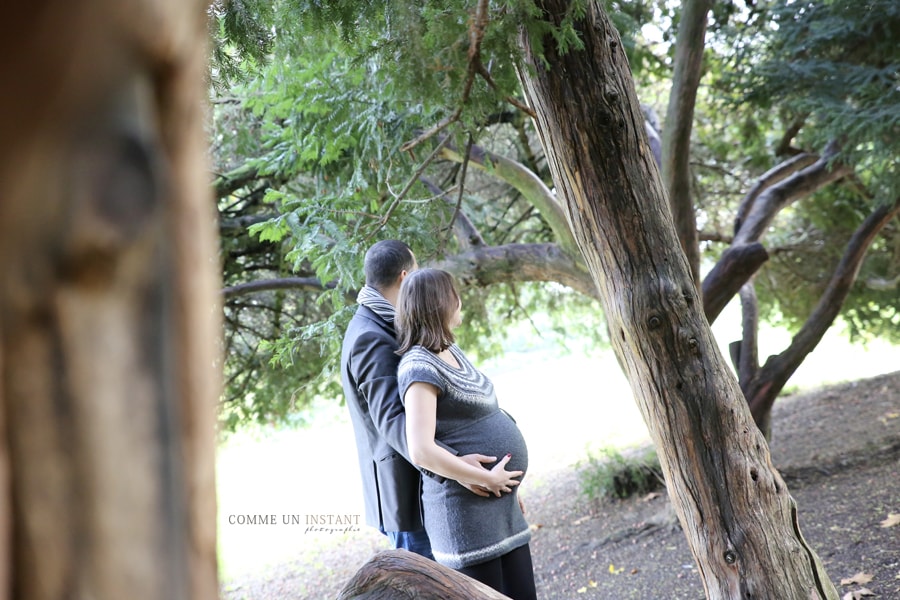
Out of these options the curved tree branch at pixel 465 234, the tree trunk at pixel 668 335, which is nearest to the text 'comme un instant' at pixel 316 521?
the curved tree branch at pixel 465 234

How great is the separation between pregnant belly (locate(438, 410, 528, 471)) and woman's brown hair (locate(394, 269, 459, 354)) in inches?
13.7

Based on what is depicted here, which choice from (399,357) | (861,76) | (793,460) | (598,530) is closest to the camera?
(399,357)

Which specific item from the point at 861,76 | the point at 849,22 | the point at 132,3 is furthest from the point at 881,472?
the point at 132,3

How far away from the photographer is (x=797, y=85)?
6.23 meters

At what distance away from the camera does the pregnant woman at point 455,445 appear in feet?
9.33

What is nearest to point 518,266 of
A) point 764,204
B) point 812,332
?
point 764,204

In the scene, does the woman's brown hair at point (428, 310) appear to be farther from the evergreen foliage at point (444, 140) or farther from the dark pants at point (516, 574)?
the dark pants at point (516, 574)

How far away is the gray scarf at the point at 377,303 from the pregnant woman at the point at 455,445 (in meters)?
0.20

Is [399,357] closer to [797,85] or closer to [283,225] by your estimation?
[283,225]

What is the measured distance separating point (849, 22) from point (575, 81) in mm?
4234

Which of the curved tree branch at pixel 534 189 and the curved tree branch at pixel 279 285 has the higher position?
the curved tree branch at pixel 534 189

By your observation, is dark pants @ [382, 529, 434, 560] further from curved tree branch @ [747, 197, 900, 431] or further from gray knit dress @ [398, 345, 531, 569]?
curved tree branch @ [747, 197, 900, 431]

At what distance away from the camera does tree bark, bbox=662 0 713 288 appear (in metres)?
5.32

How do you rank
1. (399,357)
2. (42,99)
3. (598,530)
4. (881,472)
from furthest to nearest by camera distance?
(598,530) < (881,472) < (399,357) < (42,99)
